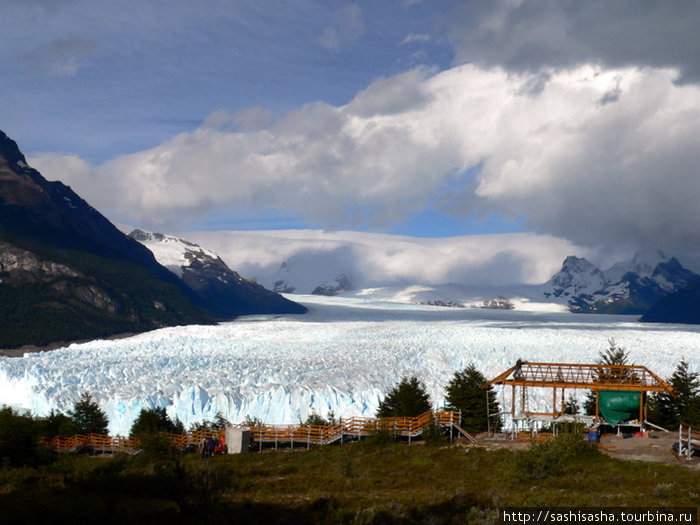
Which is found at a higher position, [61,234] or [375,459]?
[61,234]

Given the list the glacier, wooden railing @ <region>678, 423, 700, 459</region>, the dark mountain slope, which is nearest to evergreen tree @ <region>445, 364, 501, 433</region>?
the glacier

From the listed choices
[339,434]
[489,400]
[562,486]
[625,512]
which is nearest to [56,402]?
[339,434]

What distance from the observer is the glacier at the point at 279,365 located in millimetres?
50188

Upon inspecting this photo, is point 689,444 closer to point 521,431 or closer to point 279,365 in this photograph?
point 521,431

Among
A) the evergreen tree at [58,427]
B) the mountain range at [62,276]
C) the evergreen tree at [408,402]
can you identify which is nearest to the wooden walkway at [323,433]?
the evergreen tree at [58,427]

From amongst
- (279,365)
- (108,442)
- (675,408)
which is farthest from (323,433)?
(279,365)

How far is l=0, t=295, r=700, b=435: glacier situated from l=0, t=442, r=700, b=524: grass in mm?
21804

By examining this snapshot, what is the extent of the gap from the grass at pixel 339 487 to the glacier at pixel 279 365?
21.8m

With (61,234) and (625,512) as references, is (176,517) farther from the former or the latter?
(61,234)

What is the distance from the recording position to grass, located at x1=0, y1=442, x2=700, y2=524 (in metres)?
16.7

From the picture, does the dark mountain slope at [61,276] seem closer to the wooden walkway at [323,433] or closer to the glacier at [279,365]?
the glacier at [279,365]

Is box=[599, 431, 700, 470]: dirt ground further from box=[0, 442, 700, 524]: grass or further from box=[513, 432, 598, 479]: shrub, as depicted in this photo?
box=[513, 432, 598, 479]: shrub

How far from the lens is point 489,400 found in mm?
38875

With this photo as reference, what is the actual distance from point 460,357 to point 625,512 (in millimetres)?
50825
